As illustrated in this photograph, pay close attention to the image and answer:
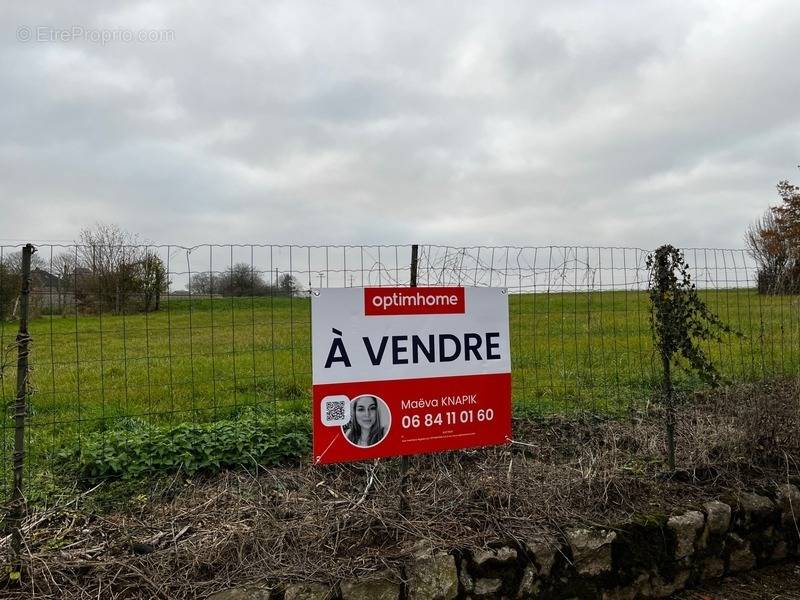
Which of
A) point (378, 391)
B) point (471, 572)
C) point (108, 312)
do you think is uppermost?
point (108, 312)

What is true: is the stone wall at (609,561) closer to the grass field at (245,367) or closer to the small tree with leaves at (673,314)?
the small tree with leaves at (673,314)

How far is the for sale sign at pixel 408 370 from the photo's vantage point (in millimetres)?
3203

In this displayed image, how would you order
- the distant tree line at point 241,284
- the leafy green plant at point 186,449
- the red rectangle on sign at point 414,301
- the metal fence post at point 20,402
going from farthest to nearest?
the distant tree line at point 241,284 < the leafy green plant at point 186,449 < the red rectangle on sign at point 414,301 < the metal fence post at point 20,402

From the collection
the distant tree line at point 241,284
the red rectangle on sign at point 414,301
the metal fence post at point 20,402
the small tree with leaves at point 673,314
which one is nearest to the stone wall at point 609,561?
the small tree with leaves at point 673,314

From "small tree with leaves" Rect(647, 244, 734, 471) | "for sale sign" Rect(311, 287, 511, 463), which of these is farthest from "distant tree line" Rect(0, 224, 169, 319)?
"small tree with leaves" Rect(647, 244, 734, 471)

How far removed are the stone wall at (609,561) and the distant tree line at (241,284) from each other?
2368mm

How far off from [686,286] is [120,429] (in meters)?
4.72

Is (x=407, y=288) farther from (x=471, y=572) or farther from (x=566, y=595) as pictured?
(x=566, y=595)

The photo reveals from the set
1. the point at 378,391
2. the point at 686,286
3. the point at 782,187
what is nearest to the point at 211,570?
the point at 378,391

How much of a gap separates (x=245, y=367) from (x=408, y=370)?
5341 mm

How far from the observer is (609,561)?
351 cm

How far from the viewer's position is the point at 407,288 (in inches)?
133

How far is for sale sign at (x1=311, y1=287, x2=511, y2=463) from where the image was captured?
3203mm

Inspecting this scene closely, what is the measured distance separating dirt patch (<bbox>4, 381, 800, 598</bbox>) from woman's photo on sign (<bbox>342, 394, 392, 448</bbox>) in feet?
1.61
